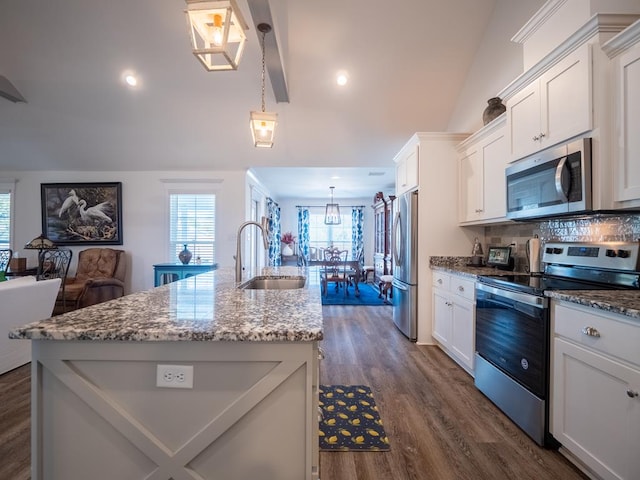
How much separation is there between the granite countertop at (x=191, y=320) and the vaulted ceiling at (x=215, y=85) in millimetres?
3001

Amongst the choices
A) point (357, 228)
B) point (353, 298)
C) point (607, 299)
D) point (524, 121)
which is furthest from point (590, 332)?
point (357, 228)

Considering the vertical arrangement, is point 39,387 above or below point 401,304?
above

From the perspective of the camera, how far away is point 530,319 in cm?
177

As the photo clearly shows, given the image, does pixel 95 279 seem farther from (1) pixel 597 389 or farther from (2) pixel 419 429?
(1) pixel 597 389

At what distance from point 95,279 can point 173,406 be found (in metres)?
4.49

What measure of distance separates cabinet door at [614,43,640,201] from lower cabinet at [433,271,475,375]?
1187 millimetres

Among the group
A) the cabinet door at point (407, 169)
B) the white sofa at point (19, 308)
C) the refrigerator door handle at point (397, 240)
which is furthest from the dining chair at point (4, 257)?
the cabinet door at point (407, 169)

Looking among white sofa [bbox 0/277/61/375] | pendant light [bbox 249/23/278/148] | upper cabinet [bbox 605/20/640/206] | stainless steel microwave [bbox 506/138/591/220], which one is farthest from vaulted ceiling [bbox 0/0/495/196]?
white sofa [bbox 0/277/61/375]

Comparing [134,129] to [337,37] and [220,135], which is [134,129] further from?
[337,37]

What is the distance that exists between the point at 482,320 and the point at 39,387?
8.20 ft

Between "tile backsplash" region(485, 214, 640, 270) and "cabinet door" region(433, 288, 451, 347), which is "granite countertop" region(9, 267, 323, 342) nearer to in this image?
"tile backsplash" region(485, 214, 640, 270)

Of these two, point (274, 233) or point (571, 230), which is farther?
point (274, 233)

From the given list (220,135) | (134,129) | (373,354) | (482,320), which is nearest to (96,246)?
A: (134,129)

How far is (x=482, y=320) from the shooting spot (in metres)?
2.31
